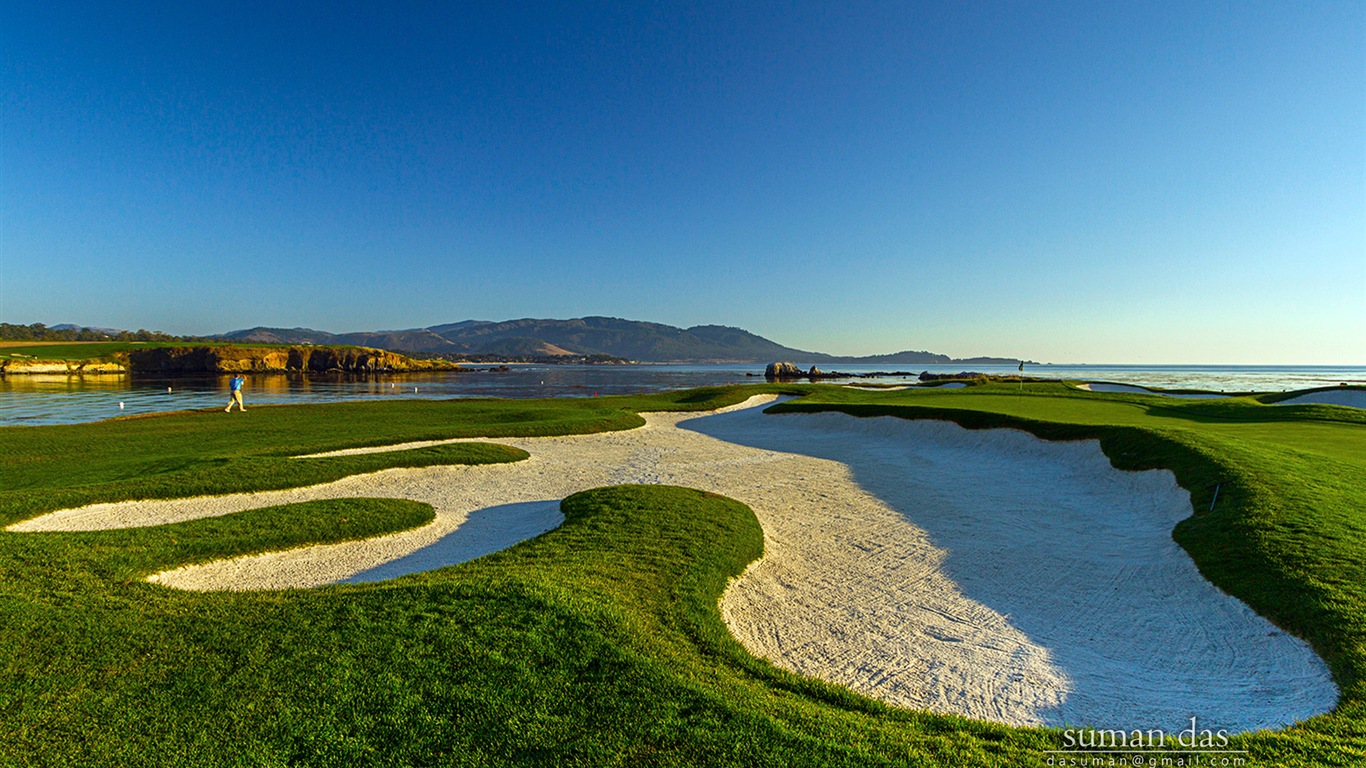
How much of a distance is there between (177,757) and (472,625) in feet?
8.39

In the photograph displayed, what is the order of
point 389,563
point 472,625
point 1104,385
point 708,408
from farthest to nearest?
1. point 1104,385
2. point 708,408
3. point 389,563
4. point 472,625

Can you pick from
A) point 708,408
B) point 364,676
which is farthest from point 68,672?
point 708,408

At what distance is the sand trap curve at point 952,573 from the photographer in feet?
20.9

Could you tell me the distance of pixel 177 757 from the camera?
4.11 meters

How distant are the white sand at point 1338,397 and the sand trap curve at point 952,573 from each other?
31.7m

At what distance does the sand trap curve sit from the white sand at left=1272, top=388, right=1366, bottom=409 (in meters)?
31.7

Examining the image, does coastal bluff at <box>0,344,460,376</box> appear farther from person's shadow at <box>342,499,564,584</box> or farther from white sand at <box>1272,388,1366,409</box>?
white sand at <box>1272,388,1366,409</box>

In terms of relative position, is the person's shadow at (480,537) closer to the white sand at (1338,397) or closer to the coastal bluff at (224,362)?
the white sand at (1338,397)

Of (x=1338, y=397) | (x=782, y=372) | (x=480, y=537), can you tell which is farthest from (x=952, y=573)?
(x=782, y=372)

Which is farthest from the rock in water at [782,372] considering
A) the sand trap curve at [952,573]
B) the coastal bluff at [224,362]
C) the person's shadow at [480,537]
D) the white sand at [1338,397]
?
the person's shadow at [480,537]

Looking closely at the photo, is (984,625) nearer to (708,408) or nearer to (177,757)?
(177,757)

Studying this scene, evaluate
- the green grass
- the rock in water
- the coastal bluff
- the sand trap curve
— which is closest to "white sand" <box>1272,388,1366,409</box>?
the sand trap curve

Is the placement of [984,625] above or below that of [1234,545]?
below

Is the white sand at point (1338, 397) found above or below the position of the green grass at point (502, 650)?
above
